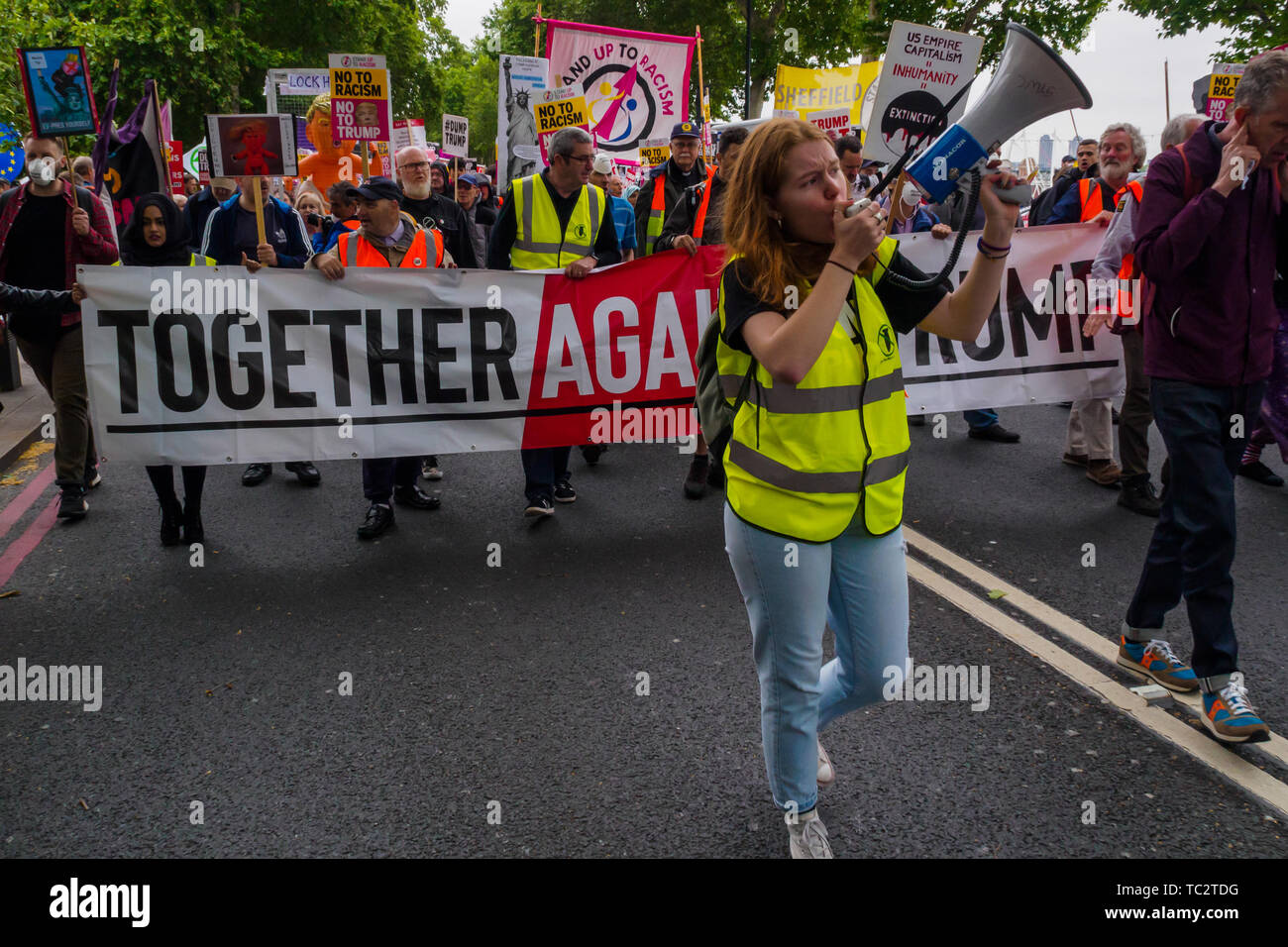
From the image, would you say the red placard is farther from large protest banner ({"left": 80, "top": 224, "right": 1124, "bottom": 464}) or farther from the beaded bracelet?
the beaded bracelet

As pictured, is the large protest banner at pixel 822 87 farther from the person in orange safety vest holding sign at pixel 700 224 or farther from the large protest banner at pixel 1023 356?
the large protest banner at pixel 1023 356

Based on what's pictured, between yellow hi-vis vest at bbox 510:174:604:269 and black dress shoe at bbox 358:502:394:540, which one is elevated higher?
yellow hi-vis vest at bbox 510:174:604:269

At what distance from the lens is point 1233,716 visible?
128 inches

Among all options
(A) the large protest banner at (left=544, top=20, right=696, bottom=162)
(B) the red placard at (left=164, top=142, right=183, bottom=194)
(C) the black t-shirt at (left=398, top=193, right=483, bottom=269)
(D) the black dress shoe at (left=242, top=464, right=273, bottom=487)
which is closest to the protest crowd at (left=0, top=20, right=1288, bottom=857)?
(D) the black dress shoe at (left=242, top=464, right=273, bottom=487)

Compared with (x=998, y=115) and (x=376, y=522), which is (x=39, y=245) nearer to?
(x=376, y=522)

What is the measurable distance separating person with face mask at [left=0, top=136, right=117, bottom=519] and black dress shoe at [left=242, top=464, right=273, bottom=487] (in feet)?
3.40

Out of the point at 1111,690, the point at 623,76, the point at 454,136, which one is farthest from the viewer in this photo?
the point at 454,136

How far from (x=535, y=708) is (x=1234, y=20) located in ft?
83.5

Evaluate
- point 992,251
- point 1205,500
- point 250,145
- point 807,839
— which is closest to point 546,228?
point 250,145

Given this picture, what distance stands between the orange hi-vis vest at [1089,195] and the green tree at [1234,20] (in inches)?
738

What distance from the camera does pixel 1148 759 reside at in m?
3.19

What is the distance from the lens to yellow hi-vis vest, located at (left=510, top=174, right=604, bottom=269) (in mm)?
6312
